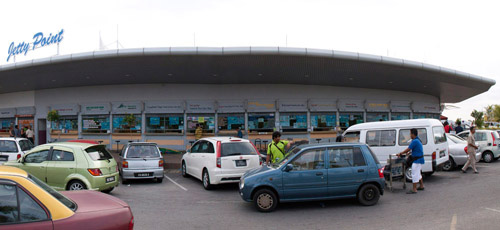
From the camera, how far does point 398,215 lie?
21.9 ft

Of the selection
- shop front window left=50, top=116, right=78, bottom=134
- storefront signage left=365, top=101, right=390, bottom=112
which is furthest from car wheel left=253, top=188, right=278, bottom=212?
shop front window left=50, top=116, right=78, bottom=134

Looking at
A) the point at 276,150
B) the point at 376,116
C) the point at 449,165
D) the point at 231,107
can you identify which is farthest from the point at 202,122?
the point at 449,165

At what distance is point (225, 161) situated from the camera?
374 inches

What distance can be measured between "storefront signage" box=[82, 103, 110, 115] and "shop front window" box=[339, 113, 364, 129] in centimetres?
1725

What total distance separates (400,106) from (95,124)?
24.2 meters

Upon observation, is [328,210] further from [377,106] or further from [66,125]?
[66,125]

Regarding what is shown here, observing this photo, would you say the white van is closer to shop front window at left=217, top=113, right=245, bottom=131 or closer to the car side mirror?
the car side mirror

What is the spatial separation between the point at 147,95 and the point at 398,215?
748 inches

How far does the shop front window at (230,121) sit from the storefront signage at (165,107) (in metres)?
2.80

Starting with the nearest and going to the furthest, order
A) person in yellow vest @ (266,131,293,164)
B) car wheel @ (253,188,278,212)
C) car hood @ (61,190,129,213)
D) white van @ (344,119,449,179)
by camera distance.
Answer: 1. car hood @ (61,190,129,213)
2. car wheel @ (253,188,278,212)
3. person in yellow vest @ (266,131,293,164)
4. white van @ (344,119,449,179)

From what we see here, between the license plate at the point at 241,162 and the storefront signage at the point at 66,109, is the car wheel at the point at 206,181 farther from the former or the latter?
the storefront signage at the point at 66,109

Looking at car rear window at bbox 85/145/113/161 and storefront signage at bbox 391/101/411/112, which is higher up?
storefront signage at bbox 391/101/411/112

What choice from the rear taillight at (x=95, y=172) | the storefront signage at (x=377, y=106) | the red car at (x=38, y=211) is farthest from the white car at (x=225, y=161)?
the storefront signage at (x=377, y=106)

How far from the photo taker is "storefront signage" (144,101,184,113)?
21500 mm
